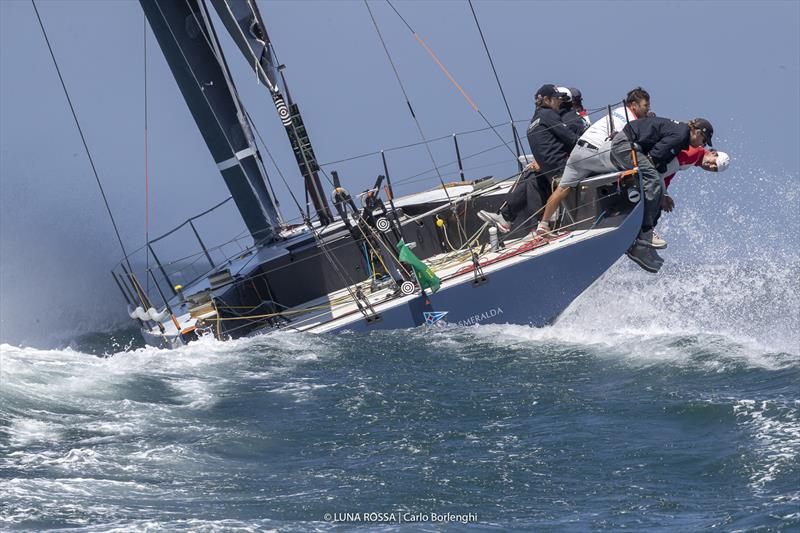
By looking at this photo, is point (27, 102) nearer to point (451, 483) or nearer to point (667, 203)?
point (667, 203)

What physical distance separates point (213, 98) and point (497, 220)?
317 centimetres

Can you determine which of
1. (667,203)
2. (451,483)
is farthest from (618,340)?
(451,483)

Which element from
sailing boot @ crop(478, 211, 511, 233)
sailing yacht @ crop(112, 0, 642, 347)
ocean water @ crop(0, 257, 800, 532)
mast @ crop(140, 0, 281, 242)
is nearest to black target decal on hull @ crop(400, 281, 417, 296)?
sailing yacht @ crop(112, 0, 642, 347)

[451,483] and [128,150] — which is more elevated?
[128,150]

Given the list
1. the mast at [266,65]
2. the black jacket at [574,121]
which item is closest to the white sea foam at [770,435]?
the black jacket at [574,121]

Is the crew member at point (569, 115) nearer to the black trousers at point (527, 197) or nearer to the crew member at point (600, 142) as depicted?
the crew member at point (600, 142)

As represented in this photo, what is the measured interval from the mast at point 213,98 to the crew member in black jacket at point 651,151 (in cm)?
365

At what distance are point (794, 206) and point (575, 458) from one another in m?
14.4

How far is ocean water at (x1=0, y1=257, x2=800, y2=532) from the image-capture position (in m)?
5.71

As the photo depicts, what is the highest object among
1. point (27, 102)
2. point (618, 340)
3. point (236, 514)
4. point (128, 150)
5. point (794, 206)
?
point (27, 102)

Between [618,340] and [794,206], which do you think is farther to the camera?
[794,206]

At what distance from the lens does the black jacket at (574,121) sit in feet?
33.8

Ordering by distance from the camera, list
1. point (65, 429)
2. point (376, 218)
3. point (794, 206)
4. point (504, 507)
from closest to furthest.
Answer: point (504, 507)
point (65, 429)
point (376, 218)
point (794, 206)

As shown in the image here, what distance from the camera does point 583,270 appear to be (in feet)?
32.3
